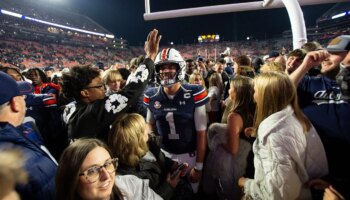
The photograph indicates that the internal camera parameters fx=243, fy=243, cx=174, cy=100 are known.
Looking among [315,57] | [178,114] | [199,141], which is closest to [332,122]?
[315,57]

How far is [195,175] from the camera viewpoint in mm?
2574

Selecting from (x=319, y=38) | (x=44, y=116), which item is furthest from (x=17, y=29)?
(x=319, y=38)

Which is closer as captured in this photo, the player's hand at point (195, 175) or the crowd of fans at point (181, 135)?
the crowd of fans at point (181, 135)

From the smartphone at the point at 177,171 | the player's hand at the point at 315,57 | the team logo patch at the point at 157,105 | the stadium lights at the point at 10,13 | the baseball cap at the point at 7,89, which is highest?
the stadium lights at the point at 10,13

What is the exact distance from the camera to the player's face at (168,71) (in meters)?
2.63

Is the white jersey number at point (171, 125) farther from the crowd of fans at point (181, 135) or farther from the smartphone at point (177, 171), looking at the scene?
the smartphone at point (177, 171)

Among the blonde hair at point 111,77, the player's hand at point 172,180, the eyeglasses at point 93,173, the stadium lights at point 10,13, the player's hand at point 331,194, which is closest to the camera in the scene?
the eyeglasses at point 93,173

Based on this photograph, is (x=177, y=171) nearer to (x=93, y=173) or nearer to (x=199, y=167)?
(x=199, y=167)

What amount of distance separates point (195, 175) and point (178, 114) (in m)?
0.67

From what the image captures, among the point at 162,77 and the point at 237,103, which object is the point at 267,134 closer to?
the point at 237,103

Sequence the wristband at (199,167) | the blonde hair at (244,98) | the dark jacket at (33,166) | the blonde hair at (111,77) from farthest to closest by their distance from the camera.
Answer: the blonde hair at (111,77) → the wristband at (199,167) → the blonde hair at (244,98) → the dark jacket at (33,166)

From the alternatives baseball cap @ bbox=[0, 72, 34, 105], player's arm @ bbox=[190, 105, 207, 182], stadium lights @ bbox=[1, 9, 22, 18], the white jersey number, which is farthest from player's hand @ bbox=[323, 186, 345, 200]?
stadium lights @ bbox=[1, 9, 22, 18]

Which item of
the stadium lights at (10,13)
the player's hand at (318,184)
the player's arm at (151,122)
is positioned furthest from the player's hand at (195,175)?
the stadium lights at (10,13)

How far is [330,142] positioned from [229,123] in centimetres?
88
